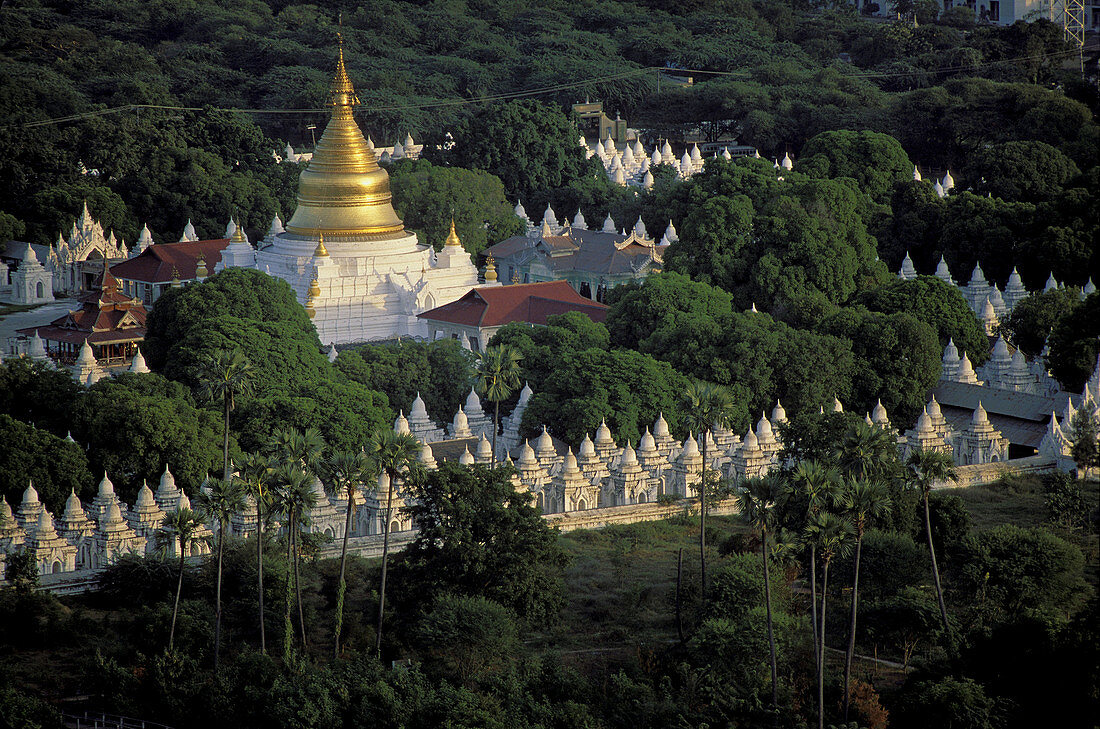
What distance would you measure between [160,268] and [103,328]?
10.7 m

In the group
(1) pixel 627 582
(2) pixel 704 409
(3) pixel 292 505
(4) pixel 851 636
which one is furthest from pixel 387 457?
(4) pixel 851 636

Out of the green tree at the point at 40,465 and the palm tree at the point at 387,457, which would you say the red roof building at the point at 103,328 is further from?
the palm tree at the point at 387,457

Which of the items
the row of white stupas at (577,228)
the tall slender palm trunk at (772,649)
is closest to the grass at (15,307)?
the row of white stupas at (577,228)

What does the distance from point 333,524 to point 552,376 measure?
30.5 ft

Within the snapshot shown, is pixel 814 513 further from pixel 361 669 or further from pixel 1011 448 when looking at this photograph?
pixel 1011 448

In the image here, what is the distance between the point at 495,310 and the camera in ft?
217

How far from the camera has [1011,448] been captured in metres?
58.5

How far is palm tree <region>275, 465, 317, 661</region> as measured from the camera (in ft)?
141

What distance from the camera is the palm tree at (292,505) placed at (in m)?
42.8

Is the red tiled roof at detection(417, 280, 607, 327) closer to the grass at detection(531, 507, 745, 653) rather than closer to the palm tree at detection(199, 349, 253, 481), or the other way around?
the grass at detection(531, 507, 745, 653)

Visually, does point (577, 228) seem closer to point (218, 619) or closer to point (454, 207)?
point (454, 207)

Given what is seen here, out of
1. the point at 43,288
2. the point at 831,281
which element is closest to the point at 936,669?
the point at 831,281

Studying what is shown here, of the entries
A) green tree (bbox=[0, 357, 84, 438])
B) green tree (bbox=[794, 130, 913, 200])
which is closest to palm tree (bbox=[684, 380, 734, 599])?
green tree (bbox=[0, 357, 84, 438])

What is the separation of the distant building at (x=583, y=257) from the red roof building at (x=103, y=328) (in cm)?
1508
